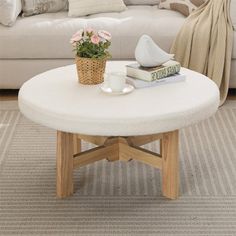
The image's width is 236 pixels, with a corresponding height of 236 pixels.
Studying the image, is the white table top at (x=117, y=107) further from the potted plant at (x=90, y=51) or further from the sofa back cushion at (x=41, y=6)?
the sofa back cushion at (x=41, y=6)

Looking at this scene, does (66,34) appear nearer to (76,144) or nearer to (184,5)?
(184,5)

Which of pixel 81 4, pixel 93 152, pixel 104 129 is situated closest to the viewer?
pixel 104 129

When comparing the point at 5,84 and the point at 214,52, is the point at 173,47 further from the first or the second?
the point at 5,84

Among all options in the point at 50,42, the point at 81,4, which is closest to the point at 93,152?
the point at 50,42

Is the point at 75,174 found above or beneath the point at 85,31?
beneath

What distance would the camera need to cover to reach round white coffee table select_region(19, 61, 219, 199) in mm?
1888

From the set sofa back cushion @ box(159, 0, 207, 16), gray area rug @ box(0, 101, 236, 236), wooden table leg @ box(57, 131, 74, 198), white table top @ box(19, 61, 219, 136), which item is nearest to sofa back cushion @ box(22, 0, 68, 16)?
sofa back cushion @ box(159, 0, 207, 16)

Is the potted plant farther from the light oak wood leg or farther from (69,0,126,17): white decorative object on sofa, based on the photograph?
(69,0,126,17): white decorative object on sofa

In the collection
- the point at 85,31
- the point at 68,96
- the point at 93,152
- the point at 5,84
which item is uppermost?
the point at 85,31

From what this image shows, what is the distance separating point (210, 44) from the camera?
3.11 meters

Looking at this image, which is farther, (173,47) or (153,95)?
(173,47)

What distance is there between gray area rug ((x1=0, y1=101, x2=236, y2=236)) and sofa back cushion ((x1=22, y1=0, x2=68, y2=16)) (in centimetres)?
90

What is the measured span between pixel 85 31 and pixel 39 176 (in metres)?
0.64

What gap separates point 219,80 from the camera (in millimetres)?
3102
